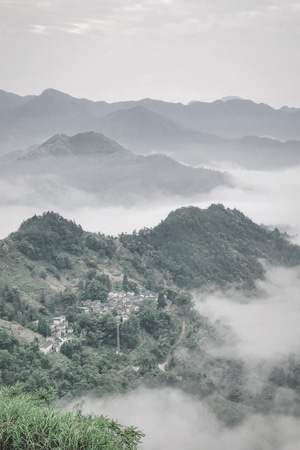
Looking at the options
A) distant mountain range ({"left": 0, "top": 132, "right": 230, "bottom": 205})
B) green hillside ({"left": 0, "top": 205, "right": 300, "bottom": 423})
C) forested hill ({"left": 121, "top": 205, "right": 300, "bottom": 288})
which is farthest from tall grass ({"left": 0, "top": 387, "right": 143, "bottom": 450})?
distant mountain range ({"left": 0, "top": 132, "right": 230, "bottom": 205})

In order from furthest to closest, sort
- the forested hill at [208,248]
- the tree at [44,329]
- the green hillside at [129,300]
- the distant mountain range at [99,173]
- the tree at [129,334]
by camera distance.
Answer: the distant mountain range at [99,173] → the forested hill at [208,248] → the tree at [129,334] → the tree at [44,329] → the green hillside at [129,300]

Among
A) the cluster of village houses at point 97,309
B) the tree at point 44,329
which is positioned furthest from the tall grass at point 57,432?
the tree at point 44,329

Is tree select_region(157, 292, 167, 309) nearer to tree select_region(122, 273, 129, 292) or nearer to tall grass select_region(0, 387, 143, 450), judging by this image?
tree select_region(122, 273, 129, 292)

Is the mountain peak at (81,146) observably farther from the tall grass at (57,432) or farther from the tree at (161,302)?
the tall grass at (57,432)

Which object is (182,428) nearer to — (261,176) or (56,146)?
(56,146)

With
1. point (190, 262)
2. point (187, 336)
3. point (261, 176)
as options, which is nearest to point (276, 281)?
point (190, 262)

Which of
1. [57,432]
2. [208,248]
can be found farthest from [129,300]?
[57,432]
